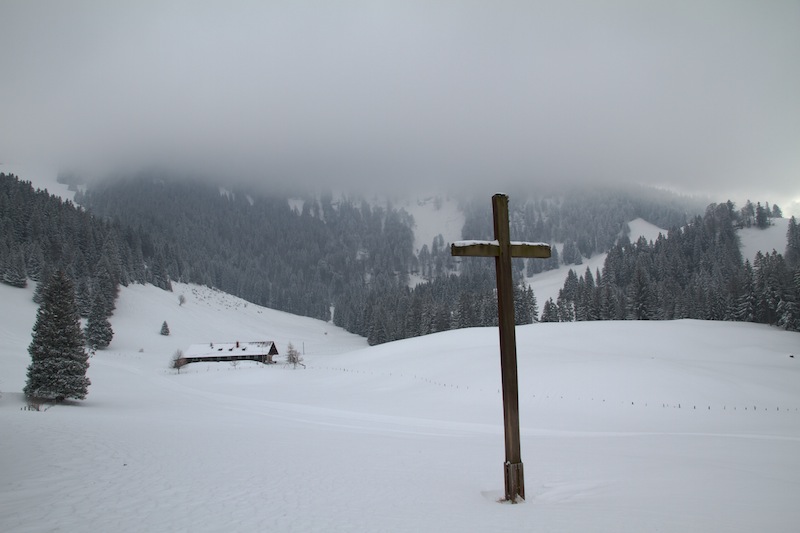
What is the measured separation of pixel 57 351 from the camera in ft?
81.1

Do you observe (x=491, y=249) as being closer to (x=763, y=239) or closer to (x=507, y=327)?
(x=507, y=327)

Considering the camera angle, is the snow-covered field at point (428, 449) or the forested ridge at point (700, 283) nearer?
the snow-covered field at point (428, 449)

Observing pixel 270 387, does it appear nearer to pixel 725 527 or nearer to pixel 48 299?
pixel 48 299

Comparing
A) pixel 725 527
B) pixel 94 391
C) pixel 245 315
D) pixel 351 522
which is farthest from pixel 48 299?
pixel 245 315

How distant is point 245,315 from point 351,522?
115997mm

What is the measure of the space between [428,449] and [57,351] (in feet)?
74.7

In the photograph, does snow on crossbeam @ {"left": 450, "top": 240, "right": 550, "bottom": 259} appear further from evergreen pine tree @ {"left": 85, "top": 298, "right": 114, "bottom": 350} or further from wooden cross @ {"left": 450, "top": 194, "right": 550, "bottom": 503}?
evergreen pine tree @ {"left": 85, "top": 298, "right": 114, "bottom": 350}

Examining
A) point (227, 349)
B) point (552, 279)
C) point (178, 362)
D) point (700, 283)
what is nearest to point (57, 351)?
point (178, 362)

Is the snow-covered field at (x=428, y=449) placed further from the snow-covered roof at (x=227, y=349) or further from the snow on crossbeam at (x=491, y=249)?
the snow-covered roof at (x=227, y=349)

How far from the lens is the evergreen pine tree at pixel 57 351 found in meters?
24.2

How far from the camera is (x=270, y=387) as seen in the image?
41406mm

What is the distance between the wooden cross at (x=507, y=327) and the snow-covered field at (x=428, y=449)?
0.67 metres

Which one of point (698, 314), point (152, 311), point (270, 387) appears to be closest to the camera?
point (270, 387)

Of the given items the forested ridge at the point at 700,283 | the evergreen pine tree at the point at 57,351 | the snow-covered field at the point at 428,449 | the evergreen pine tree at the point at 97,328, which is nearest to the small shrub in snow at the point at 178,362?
the evergreen pine tree at the point at 97,328
